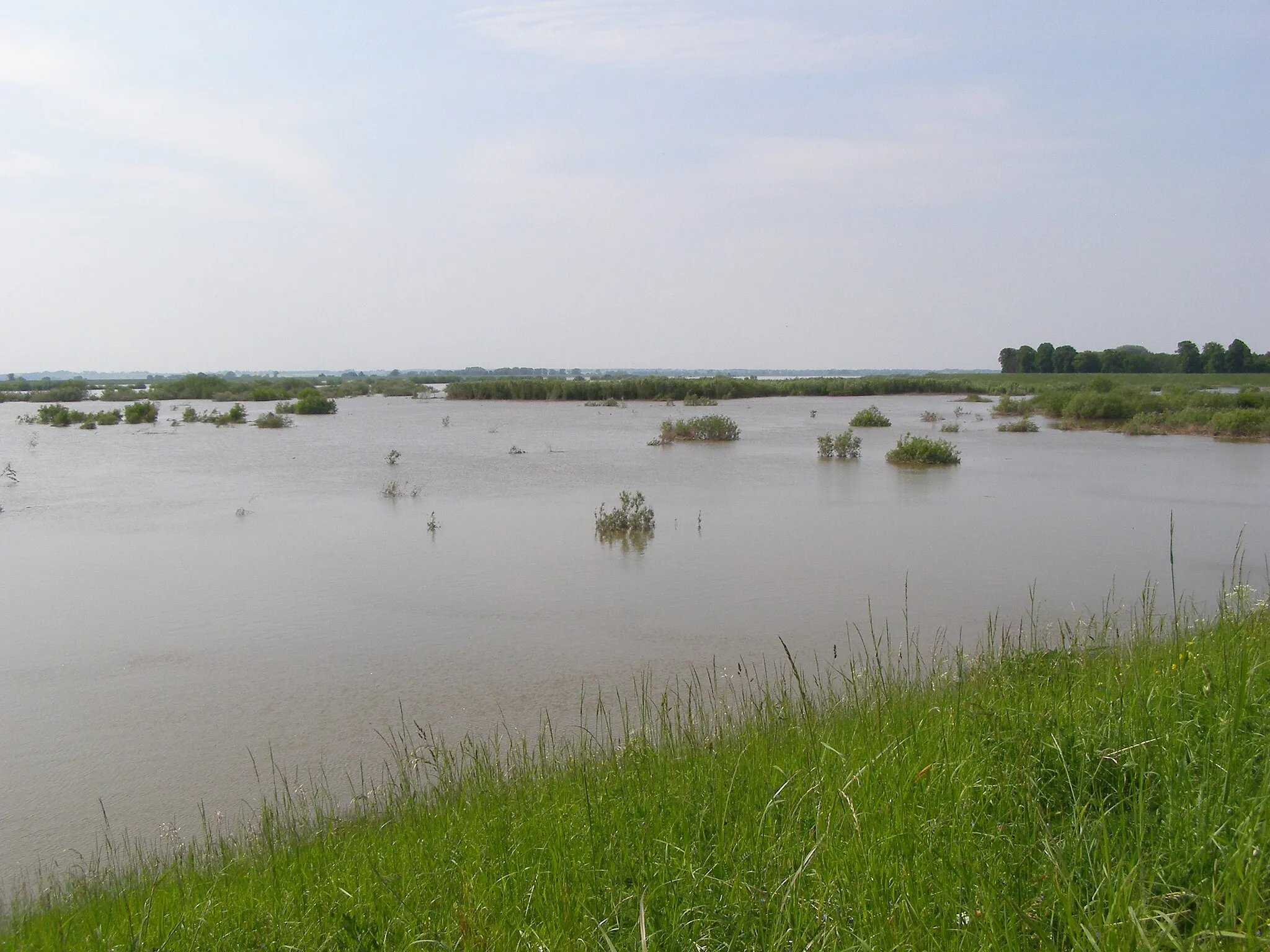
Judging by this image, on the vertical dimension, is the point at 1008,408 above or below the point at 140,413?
below

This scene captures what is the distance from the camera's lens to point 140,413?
30000 millimetres

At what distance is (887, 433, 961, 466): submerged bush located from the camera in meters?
18.4

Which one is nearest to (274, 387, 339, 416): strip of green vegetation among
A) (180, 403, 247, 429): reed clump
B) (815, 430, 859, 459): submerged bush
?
(180, 403, 247, 429): reed clump

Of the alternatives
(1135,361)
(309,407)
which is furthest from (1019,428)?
(1135,361)

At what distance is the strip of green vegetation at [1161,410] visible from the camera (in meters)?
23.8

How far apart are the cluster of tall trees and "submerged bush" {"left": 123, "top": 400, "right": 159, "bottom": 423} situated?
57.1m

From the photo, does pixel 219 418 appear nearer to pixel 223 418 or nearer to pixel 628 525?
pixel 223 418

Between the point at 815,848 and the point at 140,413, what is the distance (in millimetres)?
33005

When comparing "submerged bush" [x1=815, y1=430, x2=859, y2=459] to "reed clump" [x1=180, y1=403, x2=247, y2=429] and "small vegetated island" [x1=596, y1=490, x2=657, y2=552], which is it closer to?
"small vegetated island" [x1=596, y1=490, x2=657, y2=552]

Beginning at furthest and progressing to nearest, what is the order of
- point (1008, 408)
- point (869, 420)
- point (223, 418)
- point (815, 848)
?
point (1008, 408) < point (223, 418) < point (869, 420) < point (815, 848)

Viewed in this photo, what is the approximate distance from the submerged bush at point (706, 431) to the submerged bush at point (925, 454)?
6046 mm

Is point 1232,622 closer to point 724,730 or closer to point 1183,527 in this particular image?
point 724,730

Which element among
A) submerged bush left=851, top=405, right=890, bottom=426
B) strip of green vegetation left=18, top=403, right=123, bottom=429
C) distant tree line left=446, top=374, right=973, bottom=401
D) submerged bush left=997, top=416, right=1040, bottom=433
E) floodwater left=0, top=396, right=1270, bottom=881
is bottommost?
floodwater left=0, top=396, right=1270, bottom=881

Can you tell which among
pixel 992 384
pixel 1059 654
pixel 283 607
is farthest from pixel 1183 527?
pixel 992 384
